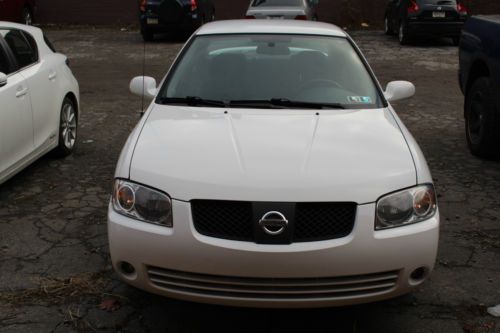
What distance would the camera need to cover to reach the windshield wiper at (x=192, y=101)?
175 inches

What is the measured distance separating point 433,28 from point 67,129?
11859mm

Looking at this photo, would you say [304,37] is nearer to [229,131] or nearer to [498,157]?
[229,131]

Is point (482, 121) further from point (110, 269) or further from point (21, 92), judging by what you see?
point (21, 92)

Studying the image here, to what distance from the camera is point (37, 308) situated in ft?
12.5

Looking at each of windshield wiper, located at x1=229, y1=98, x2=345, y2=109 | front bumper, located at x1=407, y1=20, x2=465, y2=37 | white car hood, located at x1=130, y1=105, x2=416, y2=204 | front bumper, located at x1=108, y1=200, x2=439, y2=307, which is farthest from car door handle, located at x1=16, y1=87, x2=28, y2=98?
front bumper, located at x1=407, y1=20, x2=465, y2=37

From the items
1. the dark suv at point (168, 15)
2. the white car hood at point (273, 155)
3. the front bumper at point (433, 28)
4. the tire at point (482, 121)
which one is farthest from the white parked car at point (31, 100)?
the front bumper at point (433, 28)

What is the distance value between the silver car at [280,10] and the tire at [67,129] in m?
8.90

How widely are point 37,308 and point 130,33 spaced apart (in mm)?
17367

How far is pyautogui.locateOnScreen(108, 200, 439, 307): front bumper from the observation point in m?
3.13

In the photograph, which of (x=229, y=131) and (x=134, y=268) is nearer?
(x=134, y=268)

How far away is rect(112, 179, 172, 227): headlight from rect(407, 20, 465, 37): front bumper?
46.6 feet

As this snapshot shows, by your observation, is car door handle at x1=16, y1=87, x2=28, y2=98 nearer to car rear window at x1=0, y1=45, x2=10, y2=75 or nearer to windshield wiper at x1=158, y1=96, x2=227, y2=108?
car rear window at x1=0, y1=45, x2=10, y2=75

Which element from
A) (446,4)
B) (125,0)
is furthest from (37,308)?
(125,0)

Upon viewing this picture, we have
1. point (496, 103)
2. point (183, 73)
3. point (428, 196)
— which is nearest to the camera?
point (428, 196)
